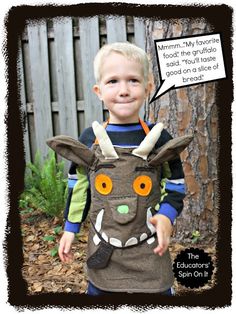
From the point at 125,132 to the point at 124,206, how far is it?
0.32 metres

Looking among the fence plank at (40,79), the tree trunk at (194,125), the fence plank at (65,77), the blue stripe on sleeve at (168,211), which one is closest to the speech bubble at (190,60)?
the tree trunk at (194,125)

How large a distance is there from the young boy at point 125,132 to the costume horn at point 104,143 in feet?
0.14

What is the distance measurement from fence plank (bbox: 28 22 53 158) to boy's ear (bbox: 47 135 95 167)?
6.22 ft

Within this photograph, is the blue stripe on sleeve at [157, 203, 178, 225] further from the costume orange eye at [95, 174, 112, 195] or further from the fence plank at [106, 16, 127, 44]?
the fence plank at [106, 16, 127, 44]

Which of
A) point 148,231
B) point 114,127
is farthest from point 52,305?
point 114,127

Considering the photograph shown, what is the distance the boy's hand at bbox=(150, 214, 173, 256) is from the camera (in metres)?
1.59

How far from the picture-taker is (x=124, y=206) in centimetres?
164

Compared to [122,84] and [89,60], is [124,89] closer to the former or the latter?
[122,84]

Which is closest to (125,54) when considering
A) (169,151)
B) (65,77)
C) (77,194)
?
(169,151)

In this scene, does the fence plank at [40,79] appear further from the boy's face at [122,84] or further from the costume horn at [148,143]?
the costume horn at [148,143]

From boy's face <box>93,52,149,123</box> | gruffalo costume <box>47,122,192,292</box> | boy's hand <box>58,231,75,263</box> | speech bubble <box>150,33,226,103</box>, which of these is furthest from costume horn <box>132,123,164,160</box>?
speech bubble <box>150,33,226,103</box>

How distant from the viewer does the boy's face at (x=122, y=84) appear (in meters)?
1.61

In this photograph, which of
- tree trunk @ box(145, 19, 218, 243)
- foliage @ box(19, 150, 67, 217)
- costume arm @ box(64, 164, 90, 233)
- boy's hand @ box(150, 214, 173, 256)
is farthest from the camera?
foliage @ box(19, 150, 67, 217)

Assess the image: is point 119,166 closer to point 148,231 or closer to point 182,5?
point 148,231
